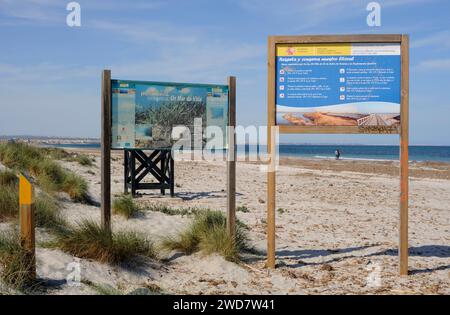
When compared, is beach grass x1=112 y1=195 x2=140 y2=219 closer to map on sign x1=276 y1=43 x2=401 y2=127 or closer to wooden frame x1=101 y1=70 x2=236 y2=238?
wooden frame x1=101 y1=70 x2=236 y2=238

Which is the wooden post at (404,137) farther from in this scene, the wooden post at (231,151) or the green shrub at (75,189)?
the green shrub at (75,189)

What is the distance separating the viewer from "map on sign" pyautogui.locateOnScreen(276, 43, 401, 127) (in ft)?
20.4

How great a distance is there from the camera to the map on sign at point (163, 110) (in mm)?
6984

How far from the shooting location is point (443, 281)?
593 cm

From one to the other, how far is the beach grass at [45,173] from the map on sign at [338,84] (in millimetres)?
5699

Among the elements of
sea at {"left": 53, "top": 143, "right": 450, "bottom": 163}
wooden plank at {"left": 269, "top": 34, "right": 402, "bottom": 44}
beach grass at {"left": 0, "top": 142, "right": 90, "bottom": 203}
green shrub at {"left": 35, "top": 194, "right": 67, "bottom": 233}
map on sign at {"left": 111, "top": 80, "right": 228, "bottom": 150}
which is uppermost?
wooden plank at {"left": 269, "top": 34, "right": 402, "bottom": 44}

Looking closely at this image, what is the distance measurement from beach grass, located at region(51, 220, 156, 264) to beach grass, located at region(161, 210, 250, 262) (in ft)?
2.65

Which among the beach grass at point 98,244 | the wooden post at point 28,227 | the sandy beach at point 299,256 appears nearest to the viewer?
the wooden post at point 28,227

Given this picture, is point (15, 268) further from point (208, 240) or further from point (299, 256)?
point (299, 256)

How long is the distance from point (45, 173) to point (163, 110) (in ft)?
16.3

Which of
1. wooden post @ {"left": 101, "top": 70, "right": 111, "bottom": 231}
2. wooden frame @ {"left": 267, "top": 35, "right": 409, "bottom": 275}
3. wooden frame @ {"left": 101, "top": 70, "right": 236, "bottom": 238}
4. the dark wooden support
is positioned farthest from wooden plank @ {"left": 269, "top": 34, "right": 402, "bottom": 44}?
the dark wooden support

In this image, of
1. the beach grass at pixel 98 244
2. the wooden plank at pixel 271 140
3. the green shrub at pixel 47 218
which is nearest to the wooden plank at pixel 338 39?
the wooden plank at pixel 271 140
